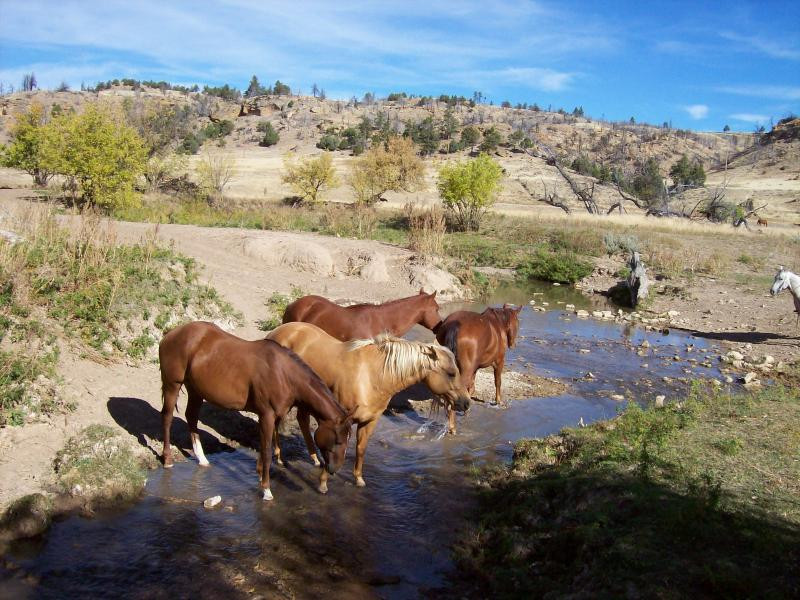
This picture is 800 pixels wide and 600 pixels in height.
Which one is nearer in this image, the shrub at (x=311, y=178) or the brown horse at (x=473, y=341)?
the brown horse at (x=473, y=341)

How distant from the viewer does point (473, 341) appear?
31.4 feet

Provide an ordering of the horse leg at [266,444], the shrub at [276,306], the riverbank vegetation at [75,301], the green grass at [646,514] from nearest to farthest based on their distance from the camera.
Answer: the green grass at [646,514] → the horse leg at [266,444] → the riverbank vegetation at [75,301] → the shrub at [276,306]

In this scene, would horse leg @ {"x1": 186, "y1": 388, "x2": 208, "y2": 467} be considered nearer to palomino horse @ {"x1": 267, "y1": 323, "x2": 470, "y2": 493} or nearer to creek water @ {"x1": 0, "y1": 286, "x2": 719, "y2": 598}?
creek water @ {"x1": 0, "y1": 286, "x2": 719, "y2": 598}

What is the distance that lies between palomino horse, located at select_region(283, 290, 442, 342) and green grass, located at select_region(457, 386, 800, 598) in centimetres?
297

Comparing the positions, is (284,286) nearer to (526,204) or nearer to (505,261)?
(505,261)

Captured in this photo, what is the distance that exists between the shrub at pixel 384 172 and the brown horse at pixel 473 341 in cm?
3169

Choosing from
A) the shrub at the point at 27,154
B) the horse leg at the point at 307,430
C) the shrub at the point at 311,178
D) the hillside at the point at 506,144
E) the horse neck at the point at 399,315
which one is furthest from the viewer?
the hillside at the point at 506,144

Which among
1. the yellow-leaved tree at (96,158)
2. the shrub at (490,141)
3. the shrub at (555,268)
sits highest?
the shrub at (490,141)

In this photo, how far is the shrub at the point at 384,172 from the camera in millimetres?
42594

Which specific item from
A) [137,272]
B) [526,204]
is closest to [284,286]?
[137,272]

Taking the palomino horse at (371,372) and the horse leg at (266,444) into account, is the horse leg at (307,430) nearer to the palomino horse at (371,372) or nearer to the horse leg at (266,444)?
the palomino horse at (371,372)

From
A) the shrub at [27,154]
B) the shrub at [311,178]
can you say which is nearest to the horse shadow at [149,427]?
the shrub at [27,154]

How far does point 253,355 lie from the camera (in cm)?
693

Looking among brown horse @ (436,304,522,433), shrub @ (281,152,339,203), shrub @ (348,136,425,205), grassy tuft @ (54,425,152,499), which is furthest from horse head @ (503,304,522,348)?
shrub @ (281,152,339,203)
